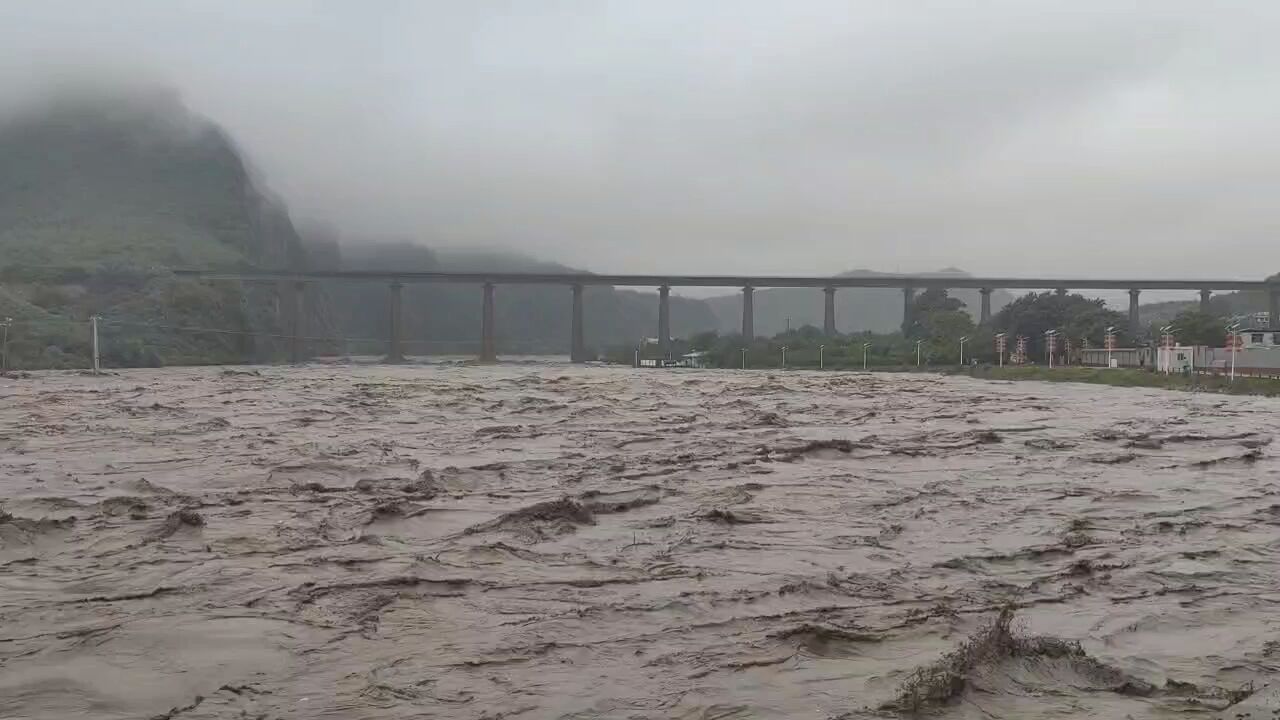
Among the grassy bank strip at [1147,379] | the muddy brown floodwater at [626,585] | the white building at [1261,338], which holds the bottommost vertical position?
the grassy bank strip at [1147,379]

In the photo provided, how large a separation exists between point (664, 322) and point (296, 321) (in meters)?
52.1

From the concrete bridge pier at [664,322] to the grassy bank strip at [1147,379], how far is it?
5362 cm

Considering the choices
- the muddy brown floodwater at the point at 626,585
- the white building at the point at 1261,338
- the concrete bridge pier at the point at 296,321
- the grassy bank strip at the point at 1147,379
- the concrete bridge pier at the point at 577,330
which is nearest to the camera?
the muddy brown floodwater at the point at 626,585

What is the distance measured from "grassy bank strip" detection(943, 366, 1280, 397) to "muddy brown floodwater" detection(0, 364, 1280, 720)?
40004mm

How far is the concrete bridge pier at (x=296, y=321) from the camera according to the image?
126312 millimetres

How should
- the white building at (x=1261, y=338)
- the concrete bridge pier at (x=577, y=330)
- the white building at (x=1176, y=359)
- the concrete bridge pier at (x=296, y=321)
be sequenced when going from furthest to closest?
the concrete bridge pier at (x=577, y=330) → the concrete bridge pier at (x=296, y=321) → the white building at (x=1261, y=338) → the white building at (x=1176, y=359)

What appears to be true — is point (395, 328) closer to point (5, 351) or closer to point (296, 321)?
point (296, 321)

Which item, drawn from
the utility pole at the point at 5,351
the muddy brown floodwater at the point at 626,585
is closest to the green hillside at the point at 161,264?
the utility pole at the point at 5,351

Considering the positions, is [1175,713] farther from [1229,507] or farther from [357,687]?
[1229,507]

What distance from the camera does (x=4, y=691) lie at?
4.21 metres

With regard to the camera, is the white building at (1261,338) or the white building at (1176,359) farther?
the white building at (1261,338)

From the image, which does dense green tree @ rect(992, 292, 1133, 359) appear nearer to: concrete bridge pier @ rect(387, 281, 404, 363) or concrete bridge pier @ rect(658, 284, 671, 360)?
concrete bridge pier @ rect(658, 284, 671, 360)

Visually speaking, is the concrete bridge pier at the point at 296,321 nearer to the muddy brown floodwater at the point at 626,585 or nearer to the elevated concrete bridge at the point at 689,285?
the elevated concrete bridge at the point at 689,285

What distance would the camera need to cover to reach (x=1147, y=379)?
56875 mm
